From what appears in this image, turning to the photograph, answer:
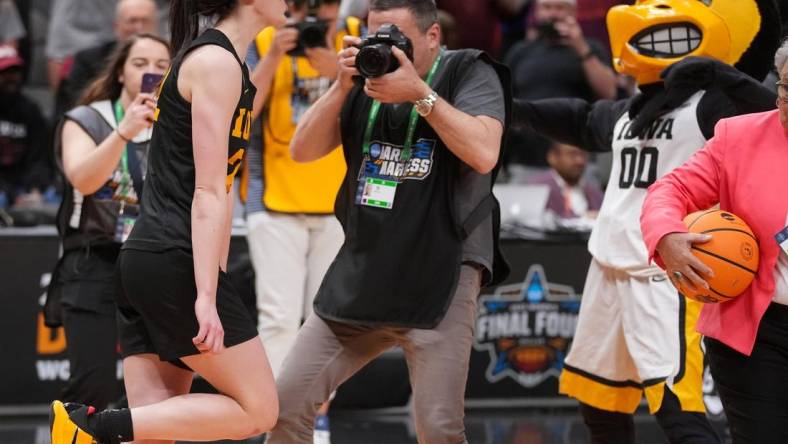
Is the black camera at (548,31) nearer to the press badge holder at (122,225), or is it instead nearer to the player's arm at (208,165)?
the press badge holder at (122,225)

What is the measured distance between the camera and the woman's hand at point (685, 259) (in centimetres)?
361

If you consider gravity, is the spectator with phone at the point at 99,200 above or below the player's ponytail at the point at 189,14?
below

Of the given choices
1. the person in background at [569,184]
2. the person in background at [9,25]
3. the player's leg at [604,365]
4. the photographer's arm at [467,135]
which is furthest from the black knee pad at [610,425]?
the person in background at [9,25]

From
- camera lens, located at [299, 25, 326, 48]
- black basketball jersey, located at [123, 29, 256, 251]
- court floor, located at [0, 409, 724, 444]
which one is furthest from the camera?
court floor, located at [0, 409, 724, 444]

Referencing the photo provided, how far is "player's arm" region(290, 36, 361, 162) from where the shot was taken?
4246 mm

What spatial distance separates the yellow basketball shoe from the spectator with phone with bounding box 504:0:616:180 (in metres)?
5.02

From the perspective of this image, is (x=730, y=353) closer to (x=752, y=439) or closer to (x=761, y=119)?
(x=752, y=439)

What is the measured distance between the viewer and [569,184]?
8133mm

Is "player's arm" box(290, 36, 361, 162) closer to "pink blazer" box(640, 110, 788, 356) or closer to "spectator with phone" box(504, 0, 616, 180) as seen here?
"pink blazer" box(640, 110, 788, 356)

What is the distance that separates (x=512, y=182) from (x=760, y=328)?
482 cm

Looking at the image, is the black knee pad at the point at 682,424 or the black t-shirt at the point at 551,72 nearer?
the black knee pad at the point at 682,424

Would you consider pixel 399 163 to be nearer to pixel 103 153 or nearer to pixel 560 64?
pixel 103 153

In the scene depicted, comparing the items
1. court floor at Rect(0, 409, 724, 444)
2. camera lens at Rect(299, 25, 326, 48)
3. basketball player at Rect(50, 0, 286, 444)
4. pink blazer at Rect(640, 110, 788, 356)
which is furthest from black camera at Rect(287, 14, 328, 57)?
pink blazer at Rect(640, 110, 788, 356)

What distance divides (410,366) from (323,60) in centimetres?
192
